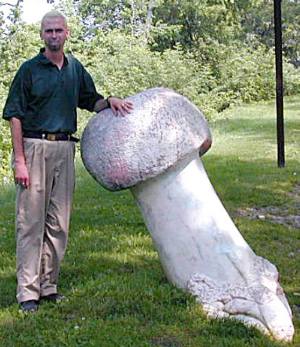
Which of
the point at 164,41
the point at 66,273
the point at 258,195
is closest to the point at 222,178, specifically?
the point at 258,195

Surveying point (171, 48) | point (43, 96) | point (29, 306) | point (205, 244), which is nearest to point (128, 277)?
point (29, 306)

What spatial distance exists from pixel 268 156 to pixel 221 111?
14.5 metres

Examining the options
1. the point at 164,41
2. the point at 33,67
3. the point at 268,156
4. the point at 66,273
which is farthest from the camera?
the point at 164,41

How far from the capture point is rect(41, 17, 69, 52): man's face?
452cm

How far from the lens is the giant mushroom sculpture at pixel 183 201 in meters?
4.39

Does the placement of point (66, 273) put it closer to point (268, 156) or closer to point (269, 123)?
point (268, 156)

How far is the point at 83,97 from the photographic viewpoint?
494 cm

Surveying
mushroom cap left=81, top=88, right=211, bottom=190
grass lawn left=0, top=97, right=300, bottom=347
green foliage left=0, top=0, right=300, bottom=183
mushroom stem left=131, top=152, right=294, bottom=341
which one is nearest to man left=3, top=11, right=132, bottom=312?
mushroom cap left=81, top=88, right=211, bottom=190

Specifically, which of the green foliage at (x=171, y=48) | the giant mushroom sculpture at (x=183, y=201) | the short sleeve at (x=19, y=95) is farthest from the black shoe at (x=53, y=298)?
the green foliage at (x=171, y=48)

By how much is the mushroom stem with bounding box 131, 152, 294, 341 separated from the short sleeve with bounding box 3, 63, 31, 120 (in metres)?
0.85

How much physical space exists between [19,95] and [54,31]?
44cm

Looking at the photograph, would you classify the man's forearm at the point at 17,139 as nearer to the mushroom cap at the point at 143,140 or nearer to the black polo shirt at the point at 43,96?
the black polo shirt at the point at 43,96

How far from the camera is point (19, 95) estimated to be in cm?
455

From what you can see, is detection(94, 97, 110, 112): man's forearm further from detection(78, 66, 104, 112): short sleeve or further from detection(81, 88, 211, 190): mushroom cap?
detection(81, 88, 211, 190): mushroom cap
